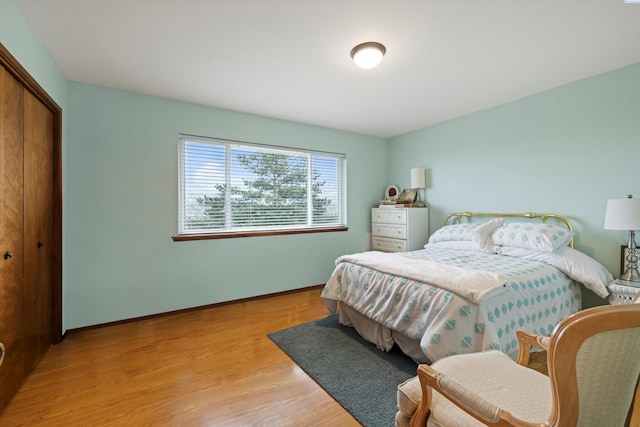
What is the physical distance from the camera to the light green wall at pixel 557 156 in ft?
8.23

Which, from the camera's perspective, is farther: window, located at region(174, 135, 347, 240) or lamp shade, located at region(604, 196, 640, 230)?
window, located at region(174, 135, 347, 240)

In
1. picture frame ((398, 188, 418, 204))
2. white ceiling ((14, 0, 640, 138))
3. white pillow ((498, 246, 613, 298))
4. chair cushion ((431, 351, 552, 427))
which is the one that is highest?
white ceiling ((14, 0, 640, 138))

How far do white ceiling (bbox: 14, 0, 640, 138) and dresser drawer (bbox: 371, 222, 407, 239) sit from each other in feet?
5.90

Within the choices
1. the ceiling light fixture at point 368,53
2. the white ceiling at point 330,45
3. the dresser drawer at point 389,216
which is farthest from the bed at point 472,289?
the ceiling light fixture at point 368,53

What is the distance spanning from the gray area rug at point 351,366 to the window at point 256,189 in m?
1.55

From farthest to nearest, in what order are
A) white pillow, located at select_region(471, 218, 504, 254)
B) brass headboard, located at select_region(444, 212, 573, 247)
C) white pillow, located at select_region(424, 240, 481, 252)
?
white pillow, located at select_region(424, 240, 481, 252), white pillow, located at select_region(471, 218, 504, 254), brass headboard, located at select_region(444, 212, 573, 247)

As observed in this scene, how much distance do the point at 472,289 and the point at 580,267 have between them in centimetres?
143

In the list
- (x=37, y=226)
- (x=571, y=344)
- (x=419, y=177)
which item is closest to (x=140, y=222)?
(x=37, y=226)

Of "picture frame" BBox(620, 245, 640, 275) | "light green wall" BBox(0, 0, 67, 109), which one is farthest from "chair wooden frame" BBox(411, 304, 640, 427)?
"light green wall" BBox(0, 0, 67, 109)

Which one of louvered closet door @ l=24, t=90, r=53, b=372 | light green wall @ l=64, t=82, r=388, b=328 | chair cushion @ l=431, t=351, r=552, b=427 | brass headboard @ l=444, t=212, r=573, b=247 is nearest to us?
chair cushion @ l=431, t=351, r=552, b=427

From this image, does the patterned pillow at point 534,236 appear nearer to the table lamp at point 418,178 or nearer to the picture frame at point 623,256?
the picture frame at point 623,256

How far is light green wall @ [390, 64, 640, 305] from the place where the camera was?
2.51m

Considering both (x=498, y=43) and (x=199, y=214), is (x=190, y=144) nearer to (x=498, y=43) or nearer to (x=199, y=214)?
(x=199, y=214)

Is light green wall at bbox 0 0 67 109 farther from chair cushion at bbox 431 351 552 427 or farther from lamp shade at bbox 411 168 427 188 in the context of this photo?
lamp shade at bbox 411 168 427 188
